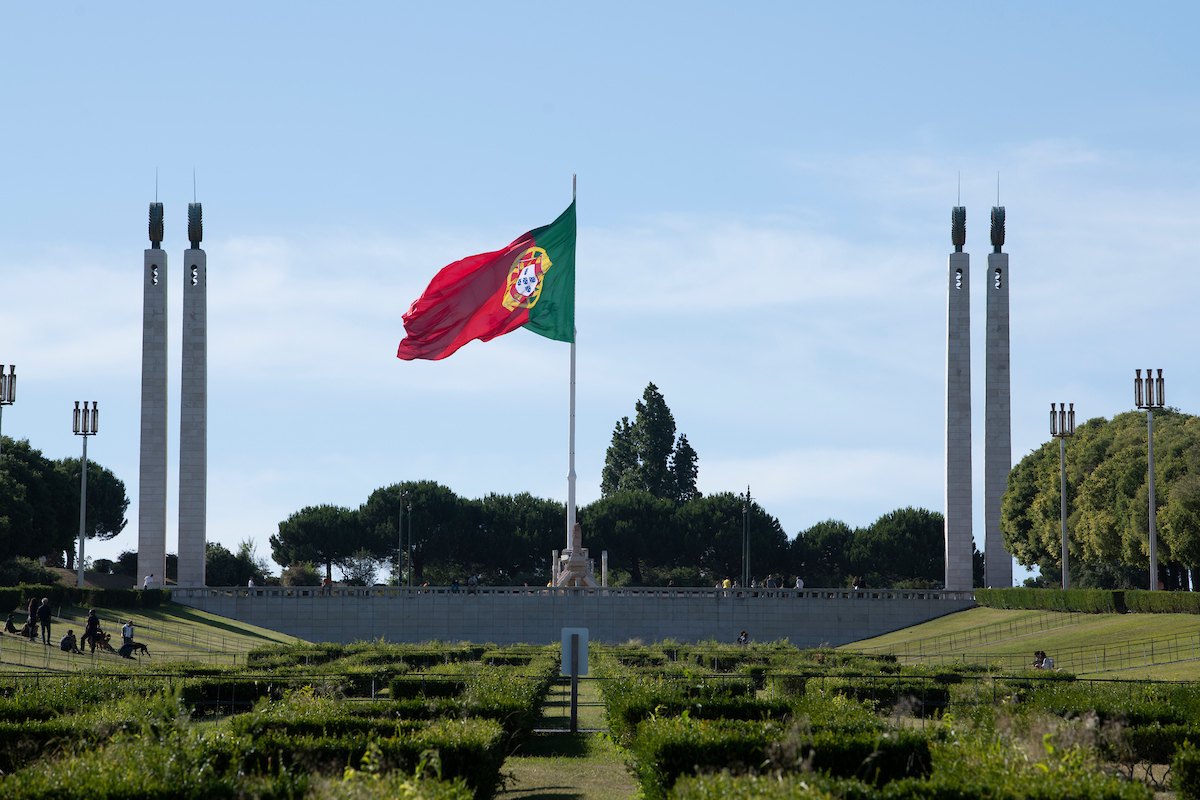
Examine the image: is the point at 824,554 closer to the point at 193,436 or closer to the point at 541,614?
the point at 541,614

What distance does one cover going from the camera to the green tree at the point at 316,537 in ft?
318

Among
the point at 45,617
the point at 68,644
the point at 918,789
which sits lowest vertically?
the point at 68,644

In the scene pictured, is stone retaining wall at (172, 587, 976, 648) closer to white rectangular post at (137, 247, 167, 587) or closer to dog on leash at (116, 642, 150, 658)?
white rectangular post at (137, 247, 167, 587)

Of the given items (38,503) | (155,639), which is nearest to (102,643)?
(155,639)

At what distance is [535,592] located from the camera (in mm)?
58438

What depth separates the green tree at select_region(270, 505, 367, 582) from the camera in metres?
97.1

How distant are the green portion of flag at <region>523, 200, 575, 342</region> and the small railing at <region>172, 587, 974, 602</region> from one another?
49.9ft

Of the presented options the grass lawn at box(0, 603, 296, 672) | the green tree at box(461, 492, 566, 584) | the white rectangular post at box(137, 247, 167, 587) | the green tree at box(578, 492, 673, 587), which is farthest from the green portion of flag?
the green tree at box(461, 492, 566, 584)

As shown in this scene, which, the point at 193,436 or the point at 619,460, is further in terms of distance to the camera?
the point at 619,460

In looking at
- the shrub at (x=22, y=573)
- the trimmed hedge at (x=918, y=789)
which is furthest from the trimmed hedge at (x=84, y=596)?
the trimmed hedge at (x=918, y=789)

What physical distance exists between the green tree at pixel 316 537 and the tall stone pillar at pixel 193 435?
33.2 metres

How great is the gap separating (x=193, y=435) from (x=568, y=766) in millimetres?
48277

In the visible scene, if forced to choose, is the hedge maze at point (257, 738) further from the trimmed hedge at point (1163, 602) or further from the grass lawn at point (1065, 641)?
the trimmed hedge at point (1163, 602)

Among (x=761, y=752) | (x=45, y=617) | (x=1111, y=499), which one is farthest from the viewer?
(x=1111, y=499)
